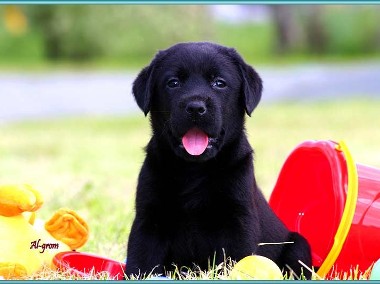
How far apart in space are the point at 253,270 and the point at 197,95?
2.34ft

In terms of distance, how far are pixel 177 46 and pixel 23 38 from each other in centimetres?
2041

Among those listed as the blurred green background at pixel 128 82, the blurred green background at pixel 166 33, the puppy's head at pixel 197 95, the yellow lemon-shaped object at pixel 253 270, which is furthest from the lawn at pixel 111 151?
the blurred green background at pixel 166 33

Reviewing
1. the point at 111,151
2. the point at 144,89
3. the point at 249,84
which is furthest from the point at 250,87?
the point at 111,151

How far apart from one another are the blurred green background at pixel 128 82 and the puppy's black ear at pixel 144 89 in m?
0.88

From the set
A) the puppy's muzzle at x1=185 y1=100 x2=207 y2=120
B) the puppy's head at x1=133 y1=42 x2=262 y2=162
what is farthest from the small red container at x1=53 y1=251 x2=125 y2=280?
the puppy's muzzle at x1=185 y1=100 x2=207 y2=120

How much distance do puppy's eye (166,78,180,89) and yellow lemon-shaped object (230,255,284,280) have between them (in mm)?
766

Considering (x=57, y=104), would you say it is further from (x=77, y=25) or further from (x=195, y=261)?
(x=195, y=261)

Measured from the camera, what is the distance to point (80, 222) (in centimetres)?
374

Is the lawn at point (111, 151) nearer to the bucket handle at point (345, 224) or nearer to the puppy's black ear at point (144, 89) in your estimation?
the puppy's black ear at point (144, 89)

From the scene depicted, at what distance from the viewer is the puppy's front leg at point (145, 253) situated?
3.21 meters

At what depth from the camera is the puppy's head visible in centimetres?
315

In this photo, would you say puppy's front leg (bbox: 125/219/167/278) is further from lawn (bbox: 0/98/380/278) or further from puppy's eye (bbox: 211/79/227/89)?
puppy's eye (bbox: 211/79/227/89)

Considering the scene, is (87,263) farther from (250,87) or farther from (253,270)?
(250,87)

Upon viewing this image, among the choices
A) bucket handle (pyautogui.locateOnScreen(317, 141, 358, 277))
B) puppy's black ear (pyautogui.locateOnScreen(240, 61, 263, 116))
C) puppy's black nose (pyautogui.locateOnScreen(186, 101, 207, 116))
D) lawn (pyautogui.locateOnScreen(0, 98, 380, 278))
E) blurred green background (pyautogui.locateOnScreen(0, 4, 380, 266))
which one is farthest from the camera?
blurred green background (pyautogui.locateOnScreen(0, 4, 380, 266))
